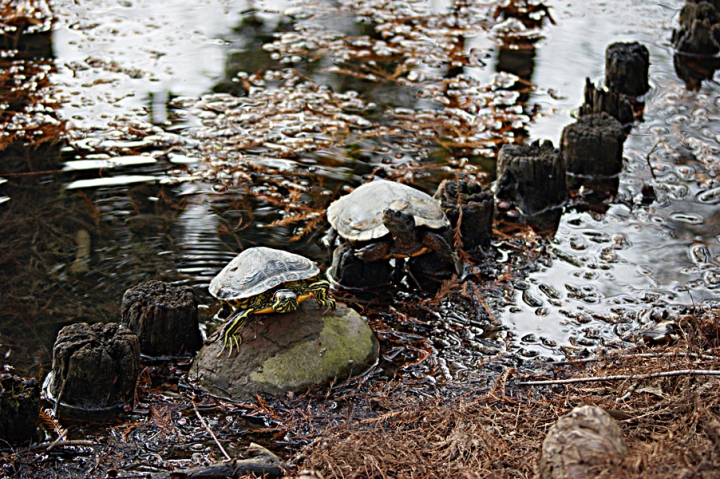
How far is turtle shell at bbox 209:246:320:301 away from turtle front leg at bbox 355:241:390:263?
3.33 ft

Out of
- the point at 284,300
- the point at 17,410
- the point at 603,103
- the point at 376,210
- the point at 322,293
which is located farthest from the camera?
the point at 603,103

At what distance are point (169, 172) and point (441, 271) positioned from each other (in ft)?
10.9

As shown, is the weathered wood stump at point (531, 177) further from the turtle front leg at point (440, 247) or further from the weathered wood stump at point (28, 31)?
the weathered wood stump at point (28, 31)

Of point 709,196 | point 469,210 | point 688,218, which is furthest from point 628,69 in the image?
point 469,210

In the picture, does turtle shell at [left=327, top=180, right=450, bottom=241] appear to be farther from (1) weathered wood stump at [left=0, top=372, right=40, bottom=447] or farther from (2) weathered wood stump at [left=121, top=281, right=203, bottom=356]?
(1) weathered wood stump at [left=0, top=372, right=40, bottom=447]

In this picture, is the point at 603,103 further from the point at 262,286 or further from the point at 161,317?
the point at 161,317

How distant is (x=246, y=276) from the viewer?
548 cm

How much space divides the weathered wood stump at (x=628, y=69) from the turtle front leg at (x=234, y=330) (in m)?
7.46

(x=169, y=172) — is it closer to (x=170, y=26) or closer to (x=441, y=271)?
(x=441, y=271)

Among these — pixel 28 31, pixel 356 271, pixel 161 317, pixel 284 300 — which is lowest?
pixel 356 271

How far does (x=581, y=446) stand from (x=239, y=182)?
5.56 m

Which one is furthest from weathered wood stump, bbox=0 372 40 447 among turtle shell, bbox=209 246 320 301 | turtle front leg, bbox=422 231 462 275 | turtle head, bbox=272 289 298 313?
turtle front leg, bbox=422 231 462 275

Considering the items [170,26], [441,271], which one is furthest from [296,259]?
[170,26]

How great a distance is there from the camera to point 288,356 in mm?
5465
